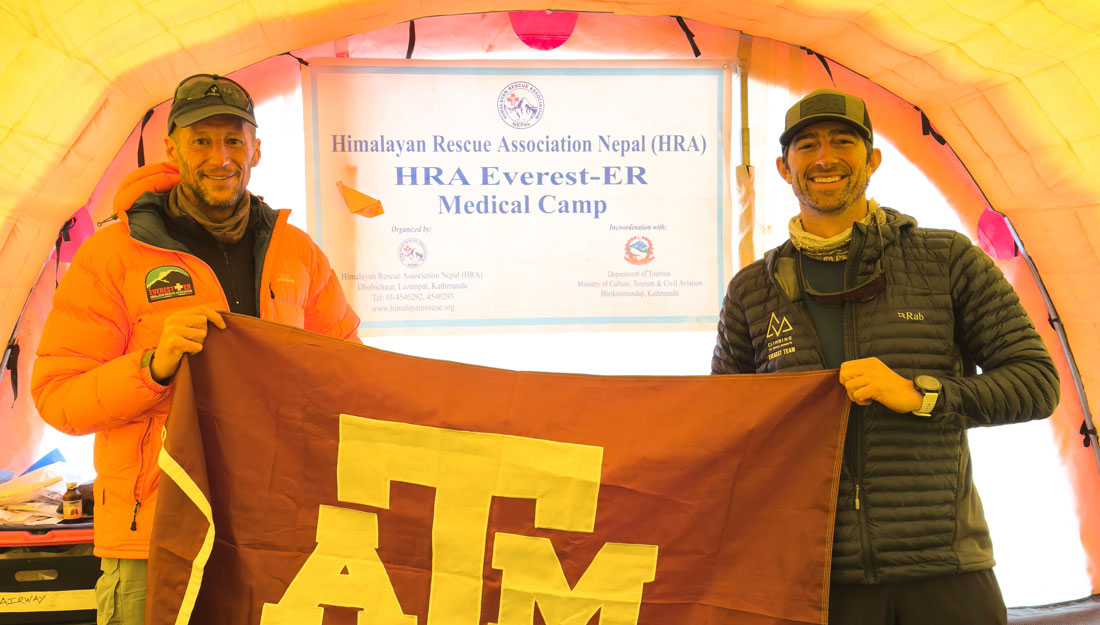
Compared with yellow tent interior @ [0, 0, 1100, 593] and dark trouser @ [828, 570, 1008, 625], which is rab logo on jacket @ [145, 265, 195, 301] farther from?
dark trouser @ [828, 570, 1008, 625]

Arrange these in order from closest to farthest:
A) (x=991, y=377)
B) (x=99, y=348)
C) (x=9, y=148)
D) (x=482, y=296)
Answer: (x=991, y=377) < (x=99, y=348) < (x=9, y=148) < (x=482, y=296)

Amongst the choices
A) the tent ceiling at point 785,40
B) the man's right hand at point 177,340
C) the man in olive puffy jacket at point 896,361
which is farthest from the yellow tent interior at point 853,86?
the man's right hand at point 177,340

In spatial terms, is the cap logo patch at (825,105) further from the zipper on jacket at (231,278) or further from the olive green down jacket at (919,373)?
the zipper on jacket at (231,278)

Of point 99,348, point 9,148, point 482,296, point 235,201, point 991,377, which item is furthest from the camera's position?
point 482,296

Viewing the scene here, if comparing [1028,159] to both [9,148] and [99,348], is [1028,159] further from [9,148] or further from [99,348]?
[9,148]

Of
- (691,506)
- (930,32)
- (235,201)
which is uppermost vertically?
(930,32)

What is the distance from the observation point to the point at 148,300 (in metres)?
1.91

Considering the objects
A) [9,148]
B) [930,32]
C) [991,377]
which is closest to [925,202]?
[930,32]

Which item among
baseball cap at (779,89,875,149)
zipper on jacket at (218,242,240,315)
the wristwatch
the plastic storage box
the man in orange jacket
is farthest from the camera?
the plastic storage box

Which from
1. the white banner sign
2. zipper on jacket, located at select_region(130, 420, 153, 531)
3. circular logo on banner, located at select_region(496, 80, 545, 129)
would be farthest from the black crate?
circular logo on banner, located at select_region(496, 80, 545, 129)

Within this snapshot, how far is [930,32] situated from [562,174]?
4.58 ft

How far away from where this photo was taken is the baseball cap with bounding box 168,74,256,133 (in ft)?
6.51

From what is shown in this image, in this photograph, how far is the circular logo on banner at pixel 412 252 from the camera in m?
3.19

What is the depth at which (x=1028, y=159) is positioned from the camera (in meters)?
2.94
